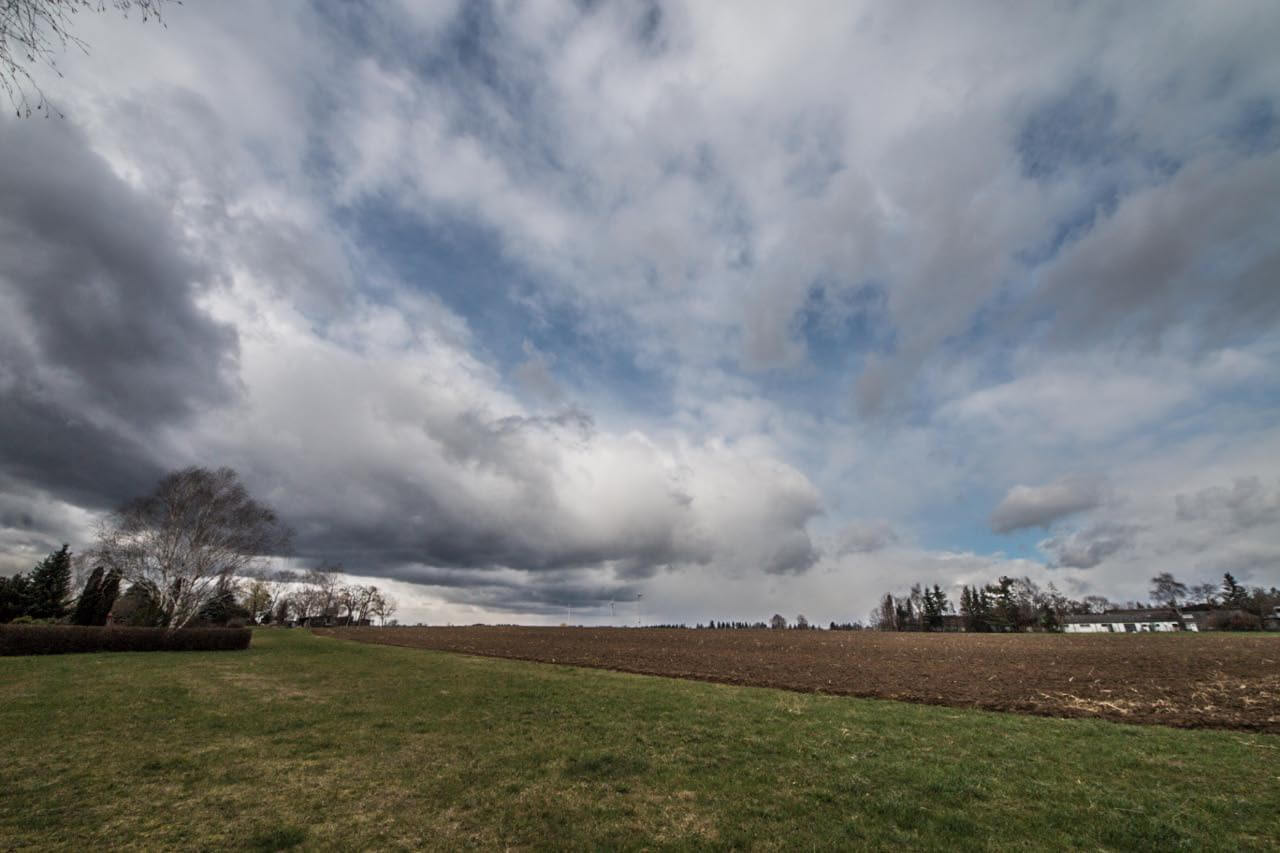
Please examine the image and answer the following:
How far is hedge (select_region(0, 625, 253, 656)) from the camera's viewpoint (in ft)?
103

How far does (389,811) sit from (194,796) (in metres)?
3.62

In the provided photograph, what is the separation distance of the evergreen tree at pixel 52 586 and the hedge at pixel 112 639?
56.5m

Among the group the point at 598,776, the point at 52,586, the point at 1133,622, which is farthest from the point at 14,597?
the point at 1133,622

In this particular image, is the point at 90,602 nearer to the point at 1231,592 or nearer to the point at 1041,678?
the point at 1041,678

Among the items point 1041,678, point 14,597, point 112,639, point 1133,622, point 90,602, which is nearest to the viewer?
point 1041,678


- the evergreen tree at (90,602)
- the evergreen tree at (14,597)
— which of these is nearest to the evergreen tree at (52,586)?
the evergreen tree at (14,597)

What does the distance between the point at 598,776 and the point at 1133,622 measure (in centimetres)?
20741

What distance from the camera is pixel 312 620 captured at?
472 ft

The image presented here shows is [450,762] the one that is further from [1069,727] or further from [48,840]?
[1069,727]

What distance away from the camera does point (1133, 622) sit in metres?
151

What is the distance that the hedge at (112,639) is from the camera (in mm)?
31531

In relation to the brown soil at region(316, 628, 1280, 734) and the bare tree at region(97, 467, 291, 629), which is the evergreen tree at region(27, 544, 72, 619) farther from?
the brown soil at region(316, 628, 1280, 734)

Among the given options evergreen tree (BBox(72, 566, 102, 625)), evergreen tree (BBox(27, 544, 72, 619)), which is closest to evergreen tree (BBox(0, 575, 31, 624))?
evergreen tree (BBox(27, 544, 72, 619))

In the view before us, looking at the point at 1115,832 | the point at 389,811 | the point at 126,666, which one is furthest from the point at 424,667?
the point at 1115,832
